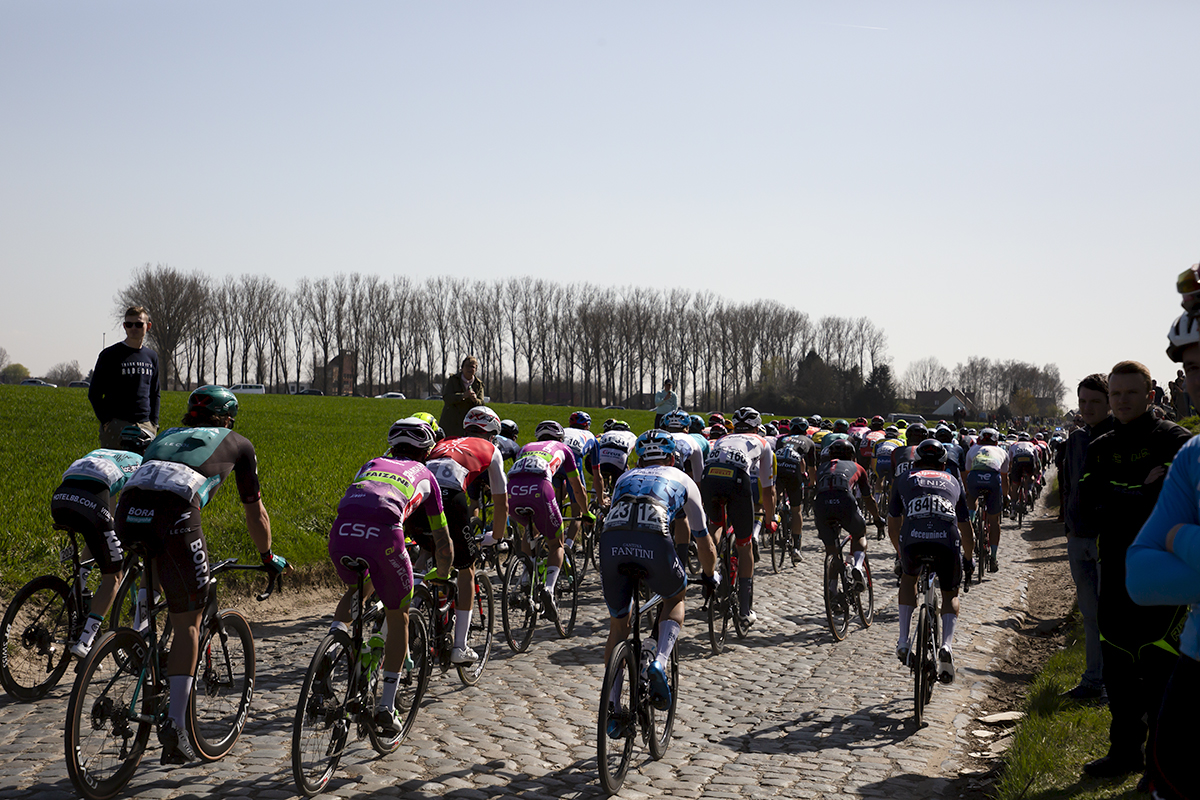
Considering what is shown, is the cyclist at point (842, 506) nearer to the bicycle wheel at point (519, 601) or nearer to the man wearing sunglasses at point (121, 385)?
the bicycle wheel at point (519, 601)

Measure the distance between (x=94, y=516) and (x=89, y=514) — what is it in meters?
0.04

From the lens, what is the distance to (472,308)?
114 m

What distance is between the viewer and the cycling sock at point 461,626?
748cm

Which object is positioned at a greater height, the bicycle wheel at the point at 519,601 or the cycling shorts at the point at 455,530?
the cycling shorts at the point at 455,530

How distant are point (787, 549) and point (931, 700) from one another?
9.37 m

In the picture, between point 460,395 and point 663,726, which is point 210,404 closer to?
point 663,726

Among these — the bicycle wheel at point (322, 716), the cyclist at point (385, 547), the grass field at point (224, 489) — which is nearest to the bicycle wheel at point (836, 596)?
the cyclist at point (385, 547)

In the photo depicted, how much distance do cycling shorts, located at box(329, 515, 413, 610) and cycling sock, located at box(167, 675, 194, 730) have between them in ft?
3.29

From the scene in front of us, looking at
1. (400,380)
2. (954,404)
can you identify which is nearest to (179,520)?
(400,380)

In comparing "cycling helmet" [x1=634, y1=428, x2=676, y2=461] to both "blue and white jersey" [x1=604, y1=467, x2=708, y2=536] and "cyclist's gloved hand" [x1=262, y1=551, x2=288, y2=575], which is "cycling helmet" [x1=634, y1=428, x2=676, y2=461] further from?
"cyclist's gloved hand" [x1=262, y1=551, x2=288, y2=575]

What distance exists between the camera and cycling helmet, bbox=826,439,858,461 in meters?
10.8

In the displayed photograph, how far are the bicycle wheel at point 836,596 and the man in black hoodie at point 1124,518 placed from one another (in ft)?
14.8

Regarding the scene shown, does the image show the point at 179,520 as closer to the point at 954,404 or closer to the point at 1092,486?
the point at 1092,486

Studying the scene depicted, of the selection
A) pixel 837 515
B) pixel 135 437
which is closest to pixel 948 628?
pixel 837 515
